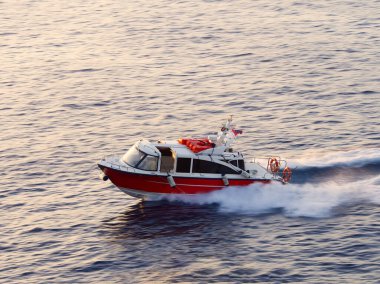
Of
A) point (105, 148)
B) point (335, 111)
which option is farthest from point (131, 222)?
point (335, 111)

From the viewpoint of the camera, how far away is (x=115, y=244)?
174 feet

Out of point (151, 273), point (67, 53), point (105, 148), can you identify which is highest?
point (67, 53)

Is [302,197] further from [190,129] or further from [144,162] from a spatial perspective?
[190,129]

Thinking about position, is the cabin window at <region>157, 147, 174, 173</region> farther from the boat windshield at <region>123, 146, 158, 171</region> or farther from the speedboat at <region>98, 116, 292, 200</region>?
the boat windshield at <region>123, 146, 158, 171</region>

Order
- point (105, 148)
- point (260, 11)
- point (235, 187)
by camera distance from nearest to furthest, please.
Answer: point (235, 187) < point (105, 148) < point (260, 11)

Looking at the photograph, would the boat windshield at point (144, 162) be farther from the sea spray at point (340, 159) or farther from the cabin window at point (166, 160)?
the sea spray at point (340, 159)

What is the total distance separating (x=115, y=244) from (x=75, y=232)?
11.0 feet

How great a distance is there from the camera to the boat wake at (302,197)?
5678 cm

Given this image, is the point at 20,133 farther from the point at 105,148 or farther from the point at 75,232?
the point at 75,232

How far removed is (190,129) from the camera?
72.6m

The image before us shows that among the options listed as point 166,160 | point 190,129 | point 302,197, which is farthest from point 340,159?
point 166,160

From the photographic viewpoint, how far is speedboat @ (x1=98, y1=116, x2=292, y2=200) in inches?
2215

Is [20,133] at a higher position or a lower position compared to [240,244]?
higher

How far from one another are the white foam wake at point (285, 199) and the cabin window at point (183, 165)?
1.96m
